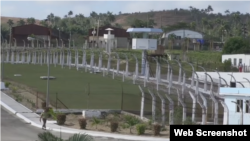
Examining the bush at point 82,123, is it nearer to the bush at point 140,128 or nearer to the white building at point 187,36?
the bush at point 140,128

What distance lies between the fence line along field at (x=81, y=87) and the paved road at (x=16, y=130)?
652cm

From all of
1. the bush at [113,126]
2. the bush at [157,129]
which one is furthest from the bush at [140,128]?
the bush at [113,126]

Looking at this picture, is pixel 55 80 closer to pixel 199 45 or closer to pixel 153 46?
pixel 153 46

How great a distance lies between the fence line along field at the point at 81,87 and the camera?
155 feet

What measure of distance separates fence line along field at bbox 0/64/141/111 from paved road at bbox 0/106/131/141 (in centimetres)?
652

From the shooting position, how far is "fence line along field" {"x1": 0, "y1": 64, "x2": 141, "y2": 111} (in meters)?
47.3

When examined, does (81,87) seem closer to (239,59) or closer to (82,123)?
(82,123)

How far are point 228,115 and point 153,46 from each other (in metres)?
43.2

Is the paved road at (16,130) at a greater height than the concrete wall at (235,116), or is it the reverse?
the concrete wall at (235,116)

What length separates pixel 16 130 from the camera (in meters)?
36.0

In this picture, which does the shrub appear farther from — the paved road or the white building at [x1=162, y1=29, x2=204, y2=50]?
the white building at [x1=162, y1=29, x2=204, y2=50]

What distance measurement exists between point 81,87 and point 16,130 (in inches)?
959

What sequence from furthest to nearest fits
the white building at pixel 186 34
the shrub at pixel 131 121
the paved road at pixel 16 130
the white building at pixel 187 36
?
the white building at pixel 186 34 < the white building at pixel 187 36 < the shrub at pixel 131 121 < the paved road at pixel 16 130

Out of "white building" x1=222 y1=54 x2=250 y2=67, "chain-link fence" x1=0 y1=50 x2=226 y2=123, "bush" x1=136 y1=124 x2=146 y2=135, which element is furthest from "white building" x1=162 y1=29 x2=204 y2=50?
"bush" x1=136 y1=124 x2=146 y2=135
